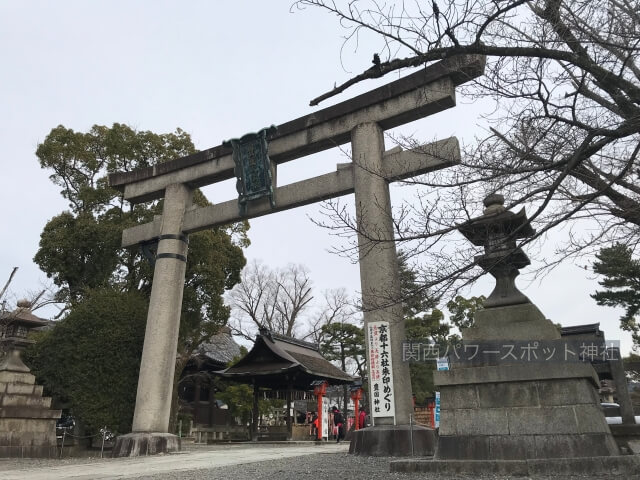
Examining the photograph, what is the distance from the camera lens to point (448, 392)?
559 cm

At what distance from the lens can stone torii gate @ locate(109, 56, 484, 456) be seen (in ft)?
28.3

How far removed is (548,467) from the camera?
181 inches

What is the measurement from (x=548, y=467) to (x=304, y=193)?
7.58m

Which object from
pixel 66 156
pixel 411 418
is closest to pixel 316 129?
pixel 411 418

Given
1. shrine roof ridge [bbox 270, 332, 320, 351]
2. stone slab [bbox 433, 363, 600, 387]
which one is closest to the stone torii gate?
stone slab [bbox 433, 363, 600, 387]

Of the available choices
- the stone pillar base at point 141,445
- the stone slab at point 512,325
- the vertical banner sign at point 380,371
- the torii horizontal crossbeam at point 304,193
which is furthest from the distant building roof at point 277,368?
the stone slab at point 512,325

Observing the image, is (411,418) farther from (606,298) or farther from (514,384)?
(606,298)

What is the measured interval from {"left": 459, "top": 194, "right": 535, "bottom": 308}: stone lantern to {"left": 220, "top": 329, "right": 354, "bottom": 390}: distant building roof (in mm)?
12127

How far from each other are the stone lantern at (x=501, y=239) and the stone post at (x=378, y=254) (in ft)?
5.62

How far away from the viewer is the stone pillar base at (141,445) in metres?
10.2

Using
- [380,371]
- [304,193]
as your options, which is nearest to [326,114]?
[304,193]

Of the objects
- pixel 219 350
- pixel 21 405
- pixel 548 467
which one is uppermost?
pixel 219 350

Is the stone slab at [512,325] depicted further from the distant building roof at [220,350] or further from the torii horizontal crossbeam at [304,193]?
the distant building roof at [220,350]

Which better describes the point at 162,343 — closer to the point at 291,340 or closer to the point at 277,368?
the point at 277,368
